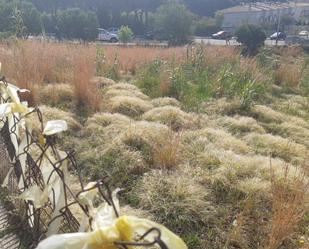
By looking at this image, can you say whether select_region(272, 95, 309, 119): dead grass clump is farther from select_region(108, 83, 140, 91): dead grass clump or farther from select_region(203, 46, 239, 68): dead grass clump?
select_region(108, 83, 140, 91): dead grass clump

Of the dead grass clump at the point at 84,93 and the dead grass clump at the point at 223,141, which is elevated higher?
the dead grass clump at the point at 84,93

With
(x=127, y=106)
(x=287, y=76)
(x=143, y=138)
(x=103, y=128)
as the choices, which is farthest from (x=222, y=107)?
(x=287, y=76)

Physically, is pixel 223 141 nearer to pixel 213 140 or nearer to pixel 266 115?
pixel 213 140

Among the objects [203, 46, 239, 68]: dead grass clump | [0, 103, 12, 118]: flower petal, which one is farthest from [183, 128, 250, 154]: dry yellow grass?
[203, 46, 239, 68]: dead grass clump

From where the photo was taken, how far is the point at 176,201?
2.68 m

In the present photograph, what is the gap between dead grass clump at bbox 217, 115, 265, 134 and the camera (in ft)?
16.3

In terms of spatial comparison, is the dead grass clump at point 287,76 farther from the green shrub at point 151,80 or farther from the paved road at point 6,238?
the paved road at point 6,238

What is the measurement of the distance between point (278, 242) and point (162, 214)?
0.78 meters

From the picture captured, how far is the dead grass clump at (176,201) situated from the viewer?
2547mm

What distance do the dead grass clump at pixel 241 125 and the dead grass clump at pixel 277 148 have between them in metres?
0.43

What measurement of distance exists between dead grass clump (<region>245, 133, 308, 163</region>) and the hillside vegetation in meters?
0.01

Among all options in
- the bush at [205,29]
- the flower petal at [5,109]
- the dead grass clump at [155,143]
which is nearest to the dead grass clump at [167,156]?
the dead grass clump at [155,143]

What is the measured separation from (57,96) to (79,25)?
Result: 28.0 metres

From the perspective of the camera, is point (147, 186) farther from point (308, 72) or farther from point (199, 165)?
point (308, 72)
